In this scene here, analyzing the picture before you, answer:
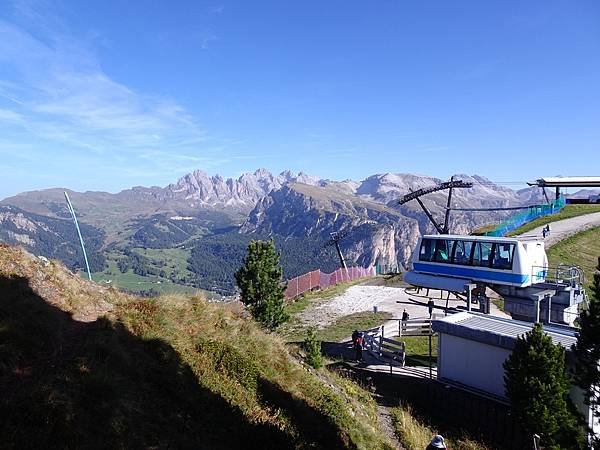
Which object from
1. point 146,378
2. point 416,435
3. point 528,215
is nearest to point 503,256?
point 416,435

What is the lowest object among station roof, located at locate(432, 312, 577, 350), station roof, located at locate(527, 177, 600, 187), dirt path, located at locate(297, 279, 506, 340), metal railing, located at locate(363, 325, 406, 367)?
dirt path, located at locate(297, 279, 506, 340)

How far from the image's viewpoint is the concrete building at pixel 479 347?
18.8 meters

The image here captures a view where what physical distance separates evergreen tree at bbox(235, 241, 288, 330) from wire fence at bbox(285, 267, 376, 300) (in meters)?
16.9

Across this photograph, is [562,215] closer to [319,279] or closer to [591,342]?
[319,279]

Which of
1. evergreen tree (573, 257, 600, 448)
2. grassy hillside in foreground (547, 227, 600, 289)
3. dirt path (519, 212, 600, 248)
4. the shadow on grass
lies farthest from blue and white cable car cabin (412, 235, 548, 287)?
dirt path (519, 212, 600, 248)

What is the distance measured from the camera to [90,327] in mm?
13242

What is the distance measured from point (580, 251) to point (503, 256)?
2986cm

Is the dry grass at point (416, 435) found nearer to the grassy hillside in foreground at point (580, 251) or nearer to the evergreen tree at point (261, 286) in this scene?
the evergreen tree at point (261, 286)

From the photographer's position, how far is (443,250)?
26.0 meters

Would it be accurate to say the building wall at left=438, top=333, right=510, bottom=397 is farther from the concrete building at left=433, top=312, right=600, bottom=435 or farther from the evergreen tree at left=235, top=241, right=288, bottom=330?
the evergreen tree at left=235, top=241, right=288, bottom=330

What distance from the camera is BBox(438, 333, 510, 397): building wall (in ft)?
62.5

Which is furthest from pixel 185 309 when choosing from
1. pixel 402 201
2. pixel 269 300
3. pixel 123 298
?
pixel 402 201

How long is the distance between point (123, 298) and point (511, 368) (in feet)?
48.1

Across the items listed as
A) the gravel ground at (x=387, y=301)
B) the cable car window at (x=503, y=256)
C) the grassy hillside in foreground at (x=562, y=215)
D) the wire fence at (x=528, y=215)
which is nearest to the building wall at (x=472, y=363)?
the cable car window at (x=503, y=256)
